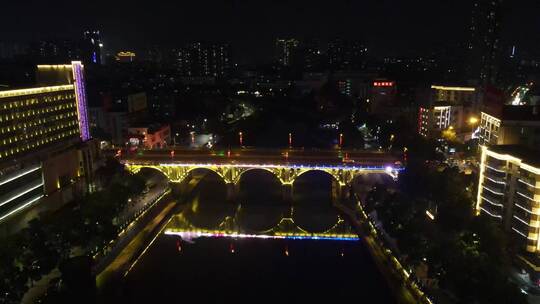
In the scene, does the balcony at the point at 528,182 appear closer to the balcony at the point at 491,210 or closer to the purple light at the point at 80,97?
the balcony at the point at 491,210

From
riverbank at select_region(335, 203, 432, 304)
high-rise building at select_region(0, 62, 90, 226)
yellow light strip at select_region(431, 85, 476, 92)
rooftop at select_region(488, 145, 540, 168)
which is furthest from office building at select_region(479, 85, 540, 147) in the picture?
high-rise building at select_region(0, 62, 90, 226)

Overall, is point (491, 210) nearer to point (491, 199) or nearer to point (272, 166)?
point (491, 199)

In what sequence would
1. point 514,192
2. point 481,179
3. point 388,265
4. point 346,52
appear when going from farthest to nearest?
1. point 346,52
2. point 481,179
3. point 388,265
4. point 514,192

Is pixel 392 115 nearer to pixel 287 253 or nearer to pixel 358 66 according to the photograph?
pixel 287 253

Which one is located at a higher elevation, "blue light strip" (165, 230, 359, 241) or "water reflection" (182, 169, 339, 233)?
"water reflection" (182, 169, 339, 233)

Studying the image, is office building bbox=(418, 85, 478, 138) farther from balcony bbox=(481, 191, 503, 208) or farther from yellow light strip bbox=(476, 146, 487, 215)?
balcony bbox=(481, 191, 503, 208)

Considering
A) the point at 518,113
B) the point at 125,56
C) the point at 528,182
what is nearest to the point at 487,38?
the point at 518,113

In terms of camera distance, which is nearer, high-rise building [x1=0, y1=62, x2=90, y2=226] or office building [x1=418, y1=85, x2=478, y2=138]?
high-rise building [x1=0, y1=62, x2=90, y2=226]
